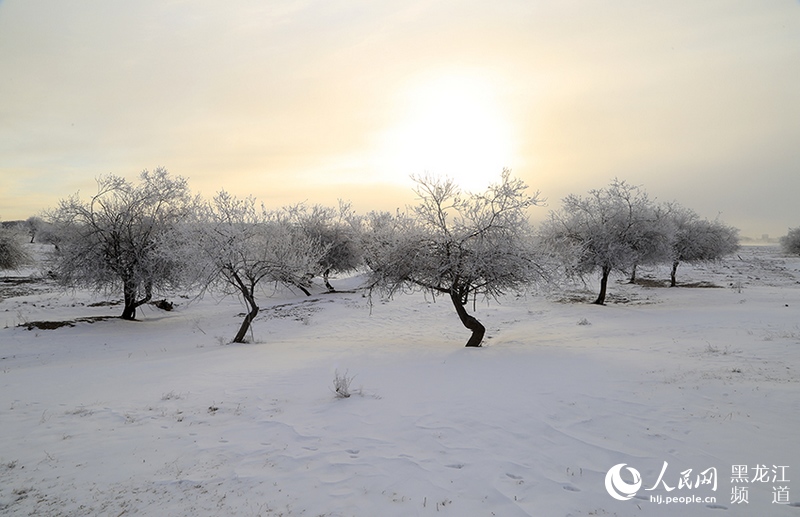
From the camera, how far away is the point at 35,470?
4926mm

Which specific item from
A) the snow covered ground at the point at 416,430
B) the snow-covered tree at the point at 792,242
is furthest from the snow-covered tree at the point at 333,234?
the snow-covered tree at the point at 792,242

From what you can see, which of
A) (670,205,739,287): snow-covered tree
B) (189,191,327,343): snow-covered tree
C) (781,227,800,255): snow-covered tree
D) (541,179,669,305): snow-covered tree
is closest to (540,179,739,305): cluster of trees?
(541,179,669,305): snow-covered tree

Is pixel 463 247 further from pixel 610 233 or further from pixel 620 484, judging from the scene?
pixel 610 233

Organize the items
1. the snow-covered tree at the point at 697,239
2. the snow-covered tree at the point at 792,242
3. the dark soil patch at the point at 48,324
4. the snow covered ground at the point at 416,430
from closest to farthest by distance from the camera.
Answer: the snow covered ground at the point at 416,430, the dark soil patch at the point at 48,324, the snow-covered tree at the point at 697,239, the snow-covered tree at the point at 792,242

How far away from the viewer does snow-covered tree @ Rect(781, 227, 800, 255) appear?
1896 inches

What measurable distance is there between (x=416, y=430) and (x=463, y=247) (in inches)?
291

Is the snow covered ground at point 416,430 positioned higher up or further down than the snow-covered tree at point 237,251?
further down

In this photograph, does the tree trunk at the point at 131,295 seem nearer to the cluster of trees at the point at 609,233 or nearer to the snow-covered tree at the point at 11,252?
the snow-covered tree at the point at 11,252

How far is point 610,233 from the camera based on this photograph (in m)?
24.0

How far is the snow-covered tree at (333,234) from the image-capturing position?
3469cm

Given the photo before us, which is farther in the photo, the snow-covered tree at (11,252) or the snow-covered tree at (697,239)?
the snow-covered tree at (697,239)

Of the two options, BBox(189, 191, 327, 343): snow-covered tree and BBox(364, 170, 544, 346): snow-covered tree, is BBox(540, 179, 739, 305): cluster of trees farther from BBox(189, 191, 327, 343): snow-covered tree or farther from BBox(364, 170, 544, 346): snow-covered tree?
BBox(189, 191, 327, 343): snow-covered tree

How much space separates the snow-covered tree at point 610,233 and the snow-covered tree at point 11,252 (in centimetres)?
3822

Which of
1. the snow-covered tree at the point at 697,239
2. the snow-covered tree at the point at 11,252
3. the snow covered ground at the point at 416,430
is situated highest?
the snow-covered tree at the point at 697,239
